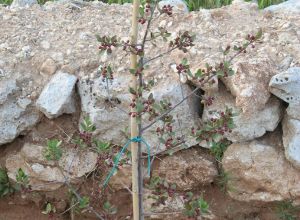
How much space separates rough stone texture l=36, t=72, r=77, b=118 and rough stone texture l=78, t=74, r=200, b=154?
0.06 meters

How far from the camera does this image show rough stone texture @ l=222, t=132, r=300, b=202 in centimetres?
318

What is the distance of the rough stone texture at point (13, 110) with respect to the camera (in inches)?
127

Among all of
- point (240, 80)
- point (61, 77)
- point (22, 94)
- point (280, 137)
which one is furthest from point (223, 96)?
point (22, 94)

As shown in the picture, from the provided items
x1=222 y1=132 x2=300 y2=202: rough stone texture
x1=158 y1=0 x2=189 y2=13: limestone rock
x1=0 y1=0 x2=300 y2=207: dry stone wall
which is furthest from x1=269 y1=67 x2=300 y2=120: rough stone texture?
x1=158 y1=0 x2=189 y2=13: limestone rock

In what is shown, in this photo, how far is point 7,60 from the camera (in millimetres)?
3342

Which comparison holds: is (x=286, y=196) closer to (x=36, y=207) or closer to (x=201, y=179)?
(x=201, y=179)

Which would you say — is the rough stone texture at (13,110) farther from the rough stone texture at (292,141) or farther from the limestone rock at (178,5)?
the rough stone texture at (292,141)

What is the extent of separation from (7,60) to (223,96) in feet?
3.85

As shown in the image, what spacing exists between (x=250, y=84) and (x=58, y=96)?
0.97m

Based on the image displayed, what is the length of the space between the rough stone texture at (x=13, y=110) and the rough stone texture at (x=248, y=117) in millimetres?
934

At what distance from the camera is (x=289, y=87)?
9.75 ft

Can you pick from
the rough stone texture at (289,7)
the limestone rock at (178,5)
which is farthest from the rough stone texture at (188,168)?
the rough stone texture at (289,7)

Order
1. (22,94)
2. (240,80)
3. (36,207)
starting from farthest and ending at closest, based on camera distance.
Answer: (36,207), (22,94), (240,80)

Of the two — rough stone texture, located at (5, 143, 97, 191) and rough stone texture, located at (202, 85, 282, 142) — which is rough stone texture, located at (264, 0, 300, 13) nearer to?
rough stone texture, located at (202, 85, 282, 142)
